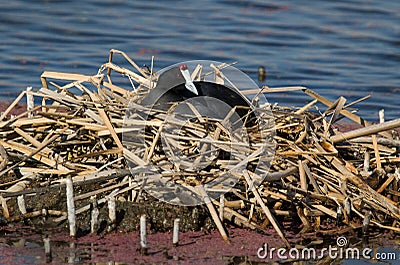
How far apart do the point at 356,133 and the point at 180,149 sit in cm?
97

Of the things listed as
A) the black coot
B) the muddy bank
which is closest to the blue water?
the black coot

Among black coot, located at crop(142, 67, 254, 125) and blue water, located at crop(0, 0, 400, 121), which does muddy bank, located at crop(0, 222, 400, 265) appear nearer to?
black coot, located at crop(142, 67, 254, 125)

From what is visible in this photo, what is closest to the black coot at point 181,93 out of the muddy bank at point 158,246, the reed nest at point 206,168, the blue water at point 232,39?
the reed nest at point 206,168

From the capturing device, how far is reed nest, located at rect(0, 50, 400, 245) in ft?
14.3

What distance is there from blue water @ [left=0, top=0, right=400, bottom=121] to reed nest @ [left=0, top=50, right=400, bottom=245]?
345 centimetres

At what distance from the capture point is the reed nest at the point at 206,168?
436 centimetres

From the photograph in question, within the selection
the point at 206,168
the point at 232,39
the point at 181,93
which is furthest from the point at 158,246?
the point at 232,39

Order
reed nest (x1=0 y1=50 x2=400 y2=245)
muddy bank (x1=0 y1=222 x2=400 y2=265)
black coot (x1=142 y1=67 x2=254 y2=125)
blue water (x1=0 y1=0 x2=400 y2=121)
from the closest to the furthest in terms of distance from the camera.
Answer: muddy bank (x1=0 y1=222 x2=400 y2=265) < reed nest (x1=0 y1=50 x2=400 y2=245) < black coot (x1=142 y1=67 x2=254 y2=125) < blue water (x1=0 y1=0 x2=400 y2=121)

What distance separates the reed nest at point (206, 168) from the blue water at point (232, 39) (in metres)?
3.45

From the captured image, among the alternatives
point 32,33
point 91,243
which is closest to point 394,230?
point 91,243

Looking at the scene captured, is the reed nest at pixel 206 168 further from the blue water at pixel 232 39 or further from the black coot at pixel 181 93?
the blue water at pixel 232 39

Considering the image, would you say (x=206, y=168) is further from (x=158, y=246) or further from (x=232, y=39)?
(x=232, y=39)

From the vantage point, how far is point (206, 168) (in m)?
4.46

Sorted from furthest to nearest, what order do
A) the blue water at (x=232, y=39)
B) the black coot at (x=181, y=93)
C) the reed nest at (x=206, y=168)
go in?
the blue water at (x=232, y=39), the black coot at (x=181, y=93), the reed nest at (x=206, y=168)
